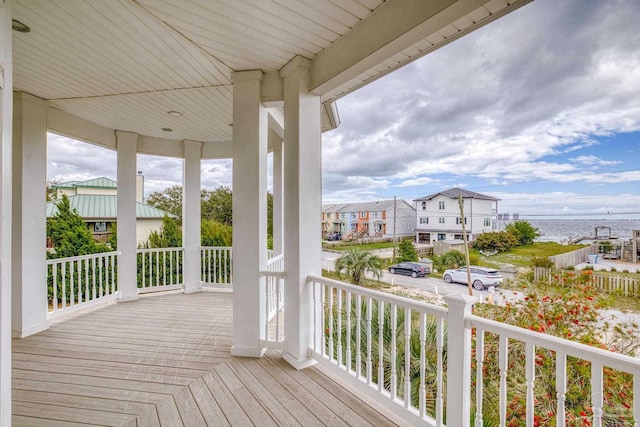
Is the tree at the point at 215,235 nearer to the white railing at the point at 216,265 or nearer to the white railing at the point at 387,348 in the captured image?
the white railing at the point at 216,265

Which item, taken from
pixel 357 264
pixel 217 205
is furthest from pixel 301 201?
pixel 217 205

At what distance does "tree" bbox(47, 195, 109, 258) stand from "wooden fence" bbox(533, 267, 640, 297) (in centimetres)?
696

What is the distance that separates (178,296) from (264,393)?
3.81m

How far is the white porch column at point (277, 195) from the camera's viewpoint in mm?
5066

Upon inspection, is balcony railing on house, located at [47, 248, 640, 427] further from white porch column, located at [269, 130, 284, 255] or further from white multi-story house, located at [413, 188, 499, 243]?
white porch column, located at [269, 130, 284, 255]

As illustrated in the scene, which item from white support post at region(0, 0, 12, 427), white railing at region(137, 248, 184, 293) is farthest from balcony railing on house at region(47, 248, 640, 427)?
white railing at region(137, 248, 184, 293)

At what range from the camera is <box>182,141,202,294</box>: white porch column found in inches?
235

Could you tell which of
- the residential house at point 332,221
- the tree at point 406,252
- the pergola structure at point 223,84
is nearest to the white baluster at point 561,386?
the tree at point 406,252

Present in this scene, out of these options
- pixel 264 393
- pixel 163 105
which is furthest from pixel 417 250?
pixel 163 105

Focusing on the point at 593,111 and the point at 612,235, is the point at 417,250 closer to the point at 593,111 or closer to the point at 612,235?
the point at 612,235

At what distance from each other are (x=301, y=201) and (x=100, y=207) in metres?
5.78

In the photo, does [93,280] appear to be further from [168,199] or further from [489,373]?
[168,199]

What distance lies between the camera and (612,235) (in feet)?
4.99

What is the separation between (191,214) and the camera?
6000 millimetres
